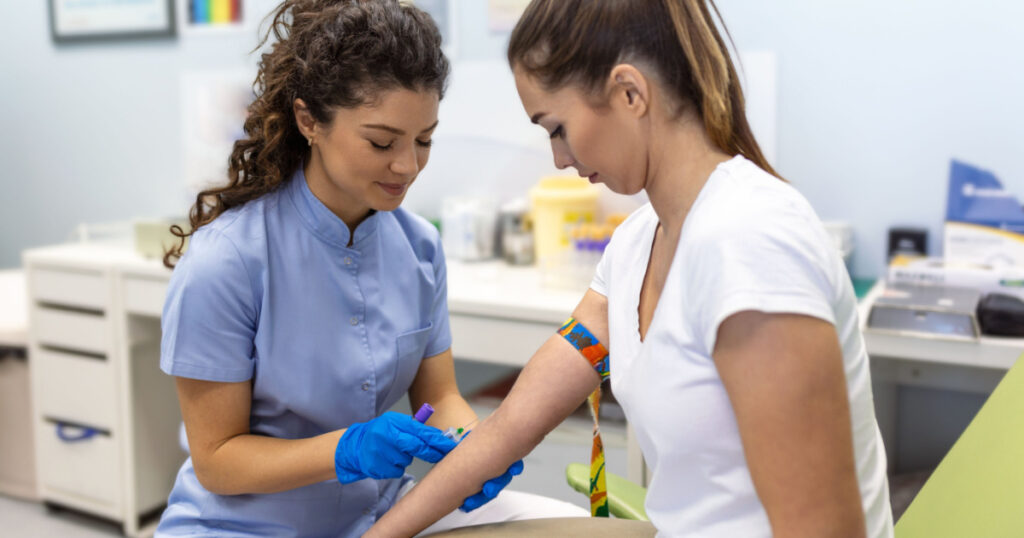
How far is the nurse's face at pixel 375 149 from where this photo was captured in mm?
1145

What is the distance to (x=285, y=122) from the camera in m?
1.22

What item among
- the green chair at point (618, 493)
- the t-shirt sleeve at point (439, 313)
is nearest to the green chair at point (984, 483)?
the green chair at point (618, 493)

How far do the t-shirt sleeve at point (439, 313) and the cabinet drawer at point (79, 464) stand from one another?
52.9 inches

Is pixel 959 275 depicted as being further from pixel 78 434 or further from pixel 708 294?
pixel 78 434

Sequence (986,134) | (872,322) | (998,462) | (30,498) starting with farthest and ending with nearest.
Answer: (30,498)
(986,134)
(872,322)
(998,462)

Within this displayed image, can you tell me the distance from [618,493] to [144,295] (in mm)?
1484

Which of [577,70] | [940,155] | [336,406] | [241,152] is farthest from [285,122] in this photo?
[940,155]

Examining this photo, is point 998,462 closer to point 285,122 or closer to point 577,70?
point 577,70

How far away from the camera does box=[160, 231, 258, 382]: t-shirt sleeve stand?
1.15 meters

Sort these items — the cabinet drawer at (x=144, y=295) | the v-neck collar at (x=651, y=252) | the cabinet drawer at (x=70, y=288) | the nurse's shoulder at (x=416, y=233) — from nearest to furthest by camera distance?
the v-neck collar at (x=651, y=252), the nurse's shoulder at (x=416, y=233), the cabinet drawer at (x=144, y=295), the cabinet drawer at (x=70, y=288)

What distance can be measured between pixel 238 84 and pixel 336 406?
174 cm

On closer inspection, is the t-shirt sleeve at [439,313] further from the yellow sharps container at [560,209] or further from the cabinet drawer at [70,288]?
the cabinet drawer at [70,288]

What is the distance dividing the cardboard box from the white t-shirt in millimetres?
1121

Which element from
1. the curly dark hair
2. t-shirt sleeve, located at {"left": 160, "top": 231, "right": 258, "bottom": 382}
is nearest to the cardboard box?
the curly dark hair
